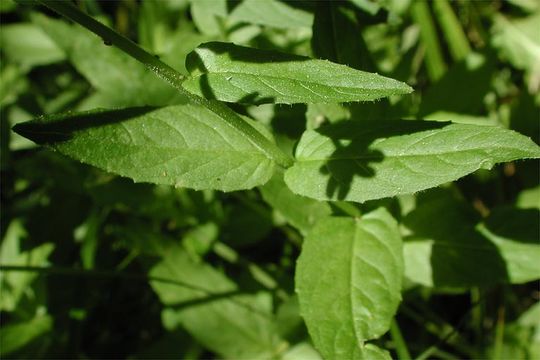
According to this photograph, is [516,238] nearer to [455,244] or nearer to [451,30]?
[455,244]

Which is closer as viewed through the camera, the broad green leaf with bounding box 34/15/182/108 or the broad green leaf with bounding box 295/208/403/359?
the broad green leaf with bounding box 295/208/403/359

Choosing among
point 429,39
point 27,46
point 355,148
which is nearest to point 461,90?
point 429,39

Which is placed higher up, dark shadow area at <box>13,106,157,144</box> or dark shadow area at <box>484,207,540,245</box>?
dark shadow area at <box>13,106,157,144</box>

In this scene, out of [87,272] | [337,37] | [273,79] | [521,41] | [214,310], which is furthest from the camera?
[521,41]

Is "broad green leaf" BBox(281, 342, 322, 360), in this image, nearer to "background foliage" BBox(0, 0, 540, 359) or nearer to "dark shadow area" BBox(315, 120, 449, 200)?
"background foliage" BBox(0, 0, 540, 359)

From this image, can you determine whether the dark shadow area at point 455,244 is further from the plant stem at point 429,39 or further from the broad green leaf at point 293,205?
the plant stem at point 429,39

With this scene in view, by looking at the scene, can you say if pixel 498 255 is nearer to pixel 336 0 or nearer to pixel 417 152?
pixel 417 152

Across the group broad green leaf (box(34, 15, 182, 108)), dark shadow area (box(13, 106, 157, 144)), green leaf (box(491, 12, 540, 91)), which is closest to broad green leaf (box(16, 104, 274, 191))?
dark shadow area (box(13, 106, 157, 144))
